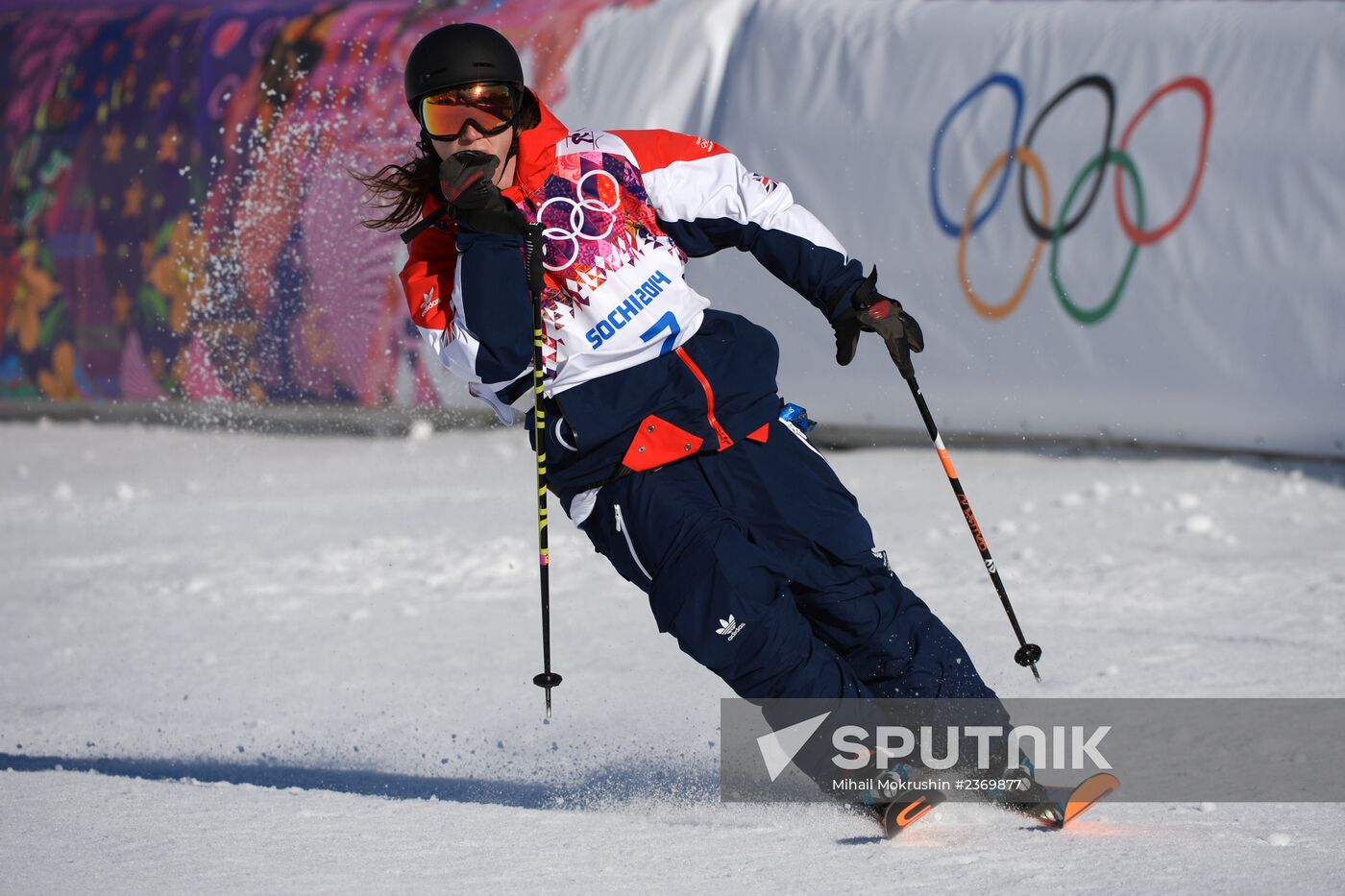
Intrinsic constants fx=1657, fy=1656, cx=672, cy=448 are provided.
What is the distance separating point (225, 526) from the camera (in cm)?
722

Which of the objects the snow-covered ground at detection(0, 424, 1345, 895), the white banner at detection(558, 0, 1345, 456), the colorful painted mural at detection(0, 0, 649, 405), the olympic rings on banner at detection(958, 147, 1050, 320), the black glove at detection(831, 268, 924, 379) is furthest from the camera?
the colorful painted mural at detection(0, 0, 649, 405)

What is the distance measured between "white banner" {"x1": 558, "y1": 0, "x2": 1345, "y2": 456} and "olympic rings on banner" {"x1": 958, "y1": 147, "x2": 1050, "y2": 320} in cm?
1

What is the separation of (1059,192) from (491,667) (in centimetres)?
396

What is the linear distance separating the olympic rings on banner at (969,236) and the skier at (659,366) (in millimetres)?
4519

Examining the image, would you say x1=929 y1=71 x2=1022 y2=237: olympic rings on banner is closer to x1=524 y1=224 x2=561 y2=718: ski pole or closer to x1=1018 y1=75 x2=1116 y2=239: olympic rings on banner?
x1=1018 y1=75 x2=1116 y2=239: olympic rings on banner

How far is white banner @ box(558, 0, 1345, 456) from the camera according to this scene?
7.20 meters

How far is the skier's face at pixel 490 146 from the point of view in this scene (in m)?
3.22

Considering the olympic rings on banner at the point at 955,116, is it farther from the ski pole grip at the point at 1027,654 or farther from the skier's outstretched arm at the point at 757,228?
the ski pole grip at the point at 1027,654

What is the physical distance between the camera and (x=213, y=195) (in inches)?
372

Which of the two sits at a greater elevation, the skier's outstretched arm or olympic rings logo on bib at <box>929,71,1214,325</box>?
olympic rings logo on bib at <box>929,71,1214,325</box>

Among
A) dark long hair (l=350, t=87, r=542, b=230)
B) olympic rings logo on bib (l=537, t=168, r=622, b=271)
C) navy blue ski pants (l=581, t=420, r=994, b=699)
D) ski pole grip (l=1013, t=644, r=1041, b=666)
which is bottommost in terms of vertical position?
ski pole grip (l=1013, t=644, r=1041, b=666)

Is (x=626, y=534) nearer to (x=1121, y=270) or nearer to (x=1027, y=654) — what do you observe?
(x=1027, y=654)

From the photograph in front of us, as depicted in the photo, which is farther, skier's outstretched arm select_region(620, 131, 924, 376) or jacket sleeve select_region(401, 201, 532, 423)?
skier's outstretched arm select_region(620, 131, 924, 376)

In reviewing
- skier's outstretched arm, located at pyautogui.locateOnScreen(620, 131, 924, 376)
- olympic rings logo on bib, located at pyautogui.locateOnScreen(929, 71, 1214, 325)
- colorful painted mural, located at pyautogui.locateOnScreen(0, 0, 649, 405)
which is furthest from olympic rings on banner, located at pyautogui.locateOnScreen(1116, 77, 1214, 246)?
skier's outstretched arm, located at pyautogui.locateOnScreen(620, 131, 924, 376)
